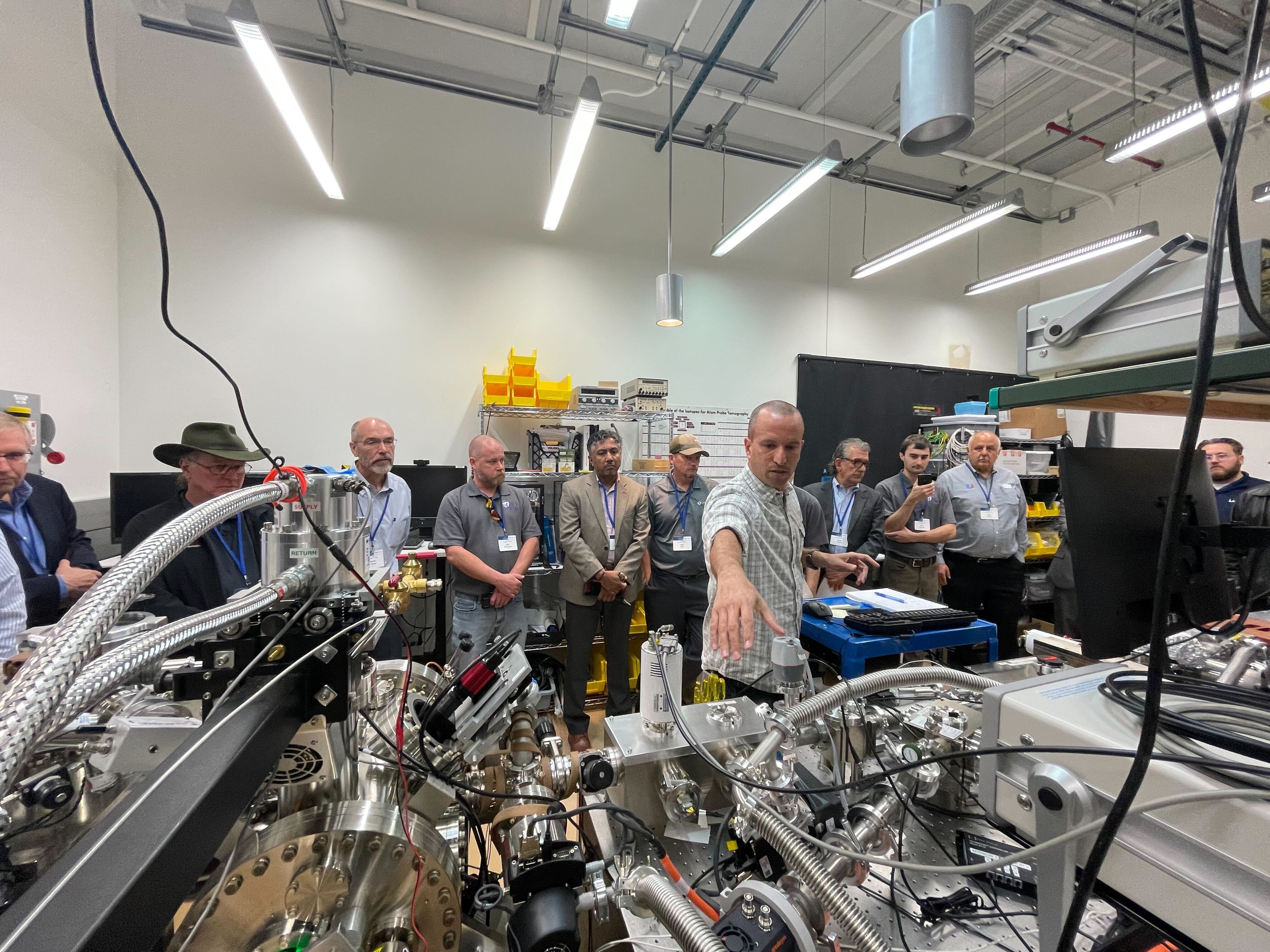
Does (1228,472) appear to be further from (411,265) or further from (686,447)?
(411,265)

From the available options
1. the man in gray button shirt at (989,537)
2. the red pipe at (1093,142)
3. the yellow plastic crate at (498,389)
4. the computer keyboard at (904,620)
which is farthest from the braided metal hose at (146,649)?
the red pipe at (1093,142)

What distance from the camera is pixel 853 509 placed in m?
3.26

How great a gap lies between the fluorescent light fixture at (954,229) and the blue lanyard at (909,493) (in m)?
1.80

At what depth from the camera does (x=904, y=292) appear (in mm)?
5180

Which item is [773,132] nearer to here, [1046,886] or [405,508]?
[405,508]

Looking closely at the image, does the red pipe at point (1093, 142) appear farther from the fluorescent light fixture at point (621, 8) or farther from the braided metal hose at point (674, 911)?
the braided metal hose at point (674, 911)

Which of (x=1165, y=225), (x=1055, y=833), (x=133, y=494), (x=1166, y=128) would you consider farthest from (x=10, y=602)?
(x=1165, y=225)

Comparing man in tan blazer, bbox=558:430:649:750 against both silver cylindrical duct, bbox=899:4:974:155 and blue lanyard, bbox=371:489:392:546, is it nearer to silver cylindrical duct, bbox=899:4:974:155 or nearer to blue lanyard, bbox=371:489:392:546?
blue lanyard, bbox=371:489:392:546

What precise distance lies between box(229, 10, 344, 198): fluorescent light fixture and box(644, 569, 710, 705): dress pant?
287cm

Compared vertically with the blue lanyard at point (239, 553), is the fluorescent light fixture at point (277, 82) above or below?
above

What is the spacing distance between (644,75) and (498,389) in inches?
91.6

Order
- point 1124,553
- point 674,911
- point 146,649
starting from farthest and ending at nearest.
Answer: point 1124,553 → point 674,911 → point 146,649

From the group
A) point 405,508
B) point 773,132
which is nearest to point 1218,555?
point 405,508

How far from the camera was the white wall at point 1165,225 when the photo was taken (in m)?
4.18
